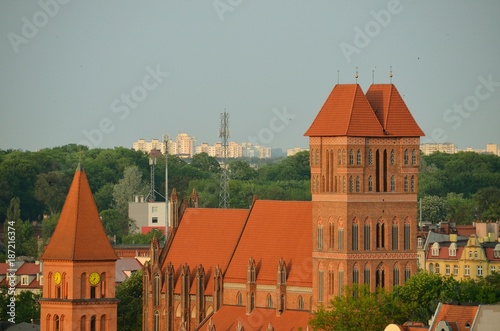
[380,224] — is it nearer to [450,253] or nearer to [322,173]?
[322,173]

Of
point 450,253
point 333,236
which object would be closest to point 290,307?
point 333,236

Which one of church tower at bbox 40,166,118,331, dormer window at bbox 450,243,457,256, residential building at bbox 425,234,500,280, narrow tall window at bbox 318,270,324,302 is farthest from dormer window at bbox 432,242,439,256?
church tower at bbox 40,166,118,331

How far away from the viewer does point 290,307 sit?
134000mm

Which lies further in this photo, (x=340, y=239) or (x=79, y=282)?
(x=340, y=239)

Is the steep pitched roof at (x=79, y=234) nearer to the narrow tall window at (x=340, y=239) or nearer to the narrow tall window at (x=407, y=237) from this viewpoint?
the narrow tall window at (x=340, y=239)

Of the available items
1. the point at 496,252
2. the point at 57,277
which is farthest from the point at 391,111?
the point at 496,252

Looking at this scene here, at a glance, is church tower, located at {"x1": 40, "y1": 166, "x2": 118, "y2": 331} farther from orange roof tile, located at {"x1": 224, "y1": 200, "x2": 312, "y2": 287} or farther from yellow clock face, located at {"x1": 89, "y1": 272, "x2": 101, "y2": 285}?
orange roof tile, located at {"x1": 224, "y1": 200, "x2": 312, "y2": 287}

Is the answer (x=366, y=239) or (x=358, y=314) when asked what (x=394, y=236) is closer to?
(x=366, y=239)

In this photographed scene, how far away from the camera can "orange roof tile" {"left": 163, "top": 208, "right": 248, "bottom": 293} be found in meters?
142

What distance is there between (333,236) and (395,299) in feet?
19.3

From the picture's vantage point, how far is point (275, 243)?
452 feet

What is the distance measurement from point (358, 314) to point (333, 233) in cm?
669

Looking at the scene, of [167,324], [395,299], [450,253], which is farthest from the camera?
[450,253]

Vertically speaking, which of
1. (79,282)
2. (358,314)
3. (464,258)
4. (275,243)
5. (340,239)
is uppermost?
(340,239)
